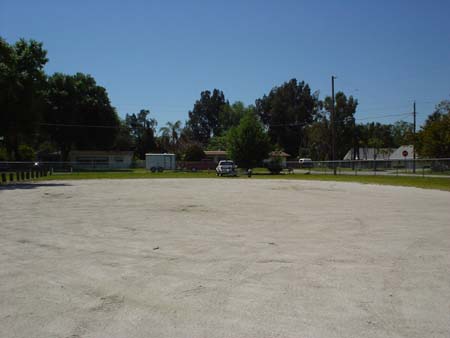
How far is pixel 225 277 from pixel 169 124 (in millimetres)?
100477

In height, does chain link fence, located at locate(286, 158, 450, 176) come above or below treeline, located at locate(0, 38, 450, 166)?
below

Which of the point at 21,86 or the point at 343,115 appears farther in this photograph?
the point at 343,115

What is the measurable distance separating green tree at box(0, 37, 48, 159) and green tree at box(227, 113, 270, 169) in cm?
2923

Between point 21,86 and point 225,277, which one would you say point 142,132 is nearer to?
point 21,86

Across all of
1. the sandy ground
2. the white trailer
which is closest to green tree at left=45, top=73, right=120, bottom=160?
the white trailer

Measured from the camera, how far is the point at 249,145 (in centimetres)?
5956

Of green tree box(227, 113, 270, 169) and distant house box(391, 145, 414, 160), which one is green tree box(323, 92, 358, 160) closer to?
distant house box(391, 145, 414, 160)

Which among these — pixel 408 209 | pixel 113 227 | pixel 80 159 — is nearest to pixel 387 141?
pixel 80 159

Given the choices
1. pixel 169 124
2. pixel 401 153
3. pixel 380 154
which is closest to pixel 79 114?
pixel 169 124

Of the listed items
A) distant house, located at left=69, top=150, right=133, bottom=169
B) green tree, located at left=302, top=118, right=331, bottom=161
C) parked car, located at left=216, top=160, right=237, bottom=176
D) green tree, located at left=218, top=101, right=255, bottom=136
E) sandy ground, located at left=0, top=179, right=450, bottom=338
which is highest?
green tree, located at left=218, top=101, right=255, bottom=136

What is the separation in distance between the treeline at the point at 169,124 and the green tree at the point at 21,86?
0.25 ft

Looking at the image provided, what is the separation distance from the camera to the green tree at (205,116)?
5600 inches

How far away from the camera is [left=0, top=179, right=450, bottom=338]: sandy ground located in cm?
452

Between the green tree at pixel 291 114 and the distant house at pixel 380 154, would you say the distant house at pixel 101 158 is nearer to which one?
the green tree at pixel 291 114
